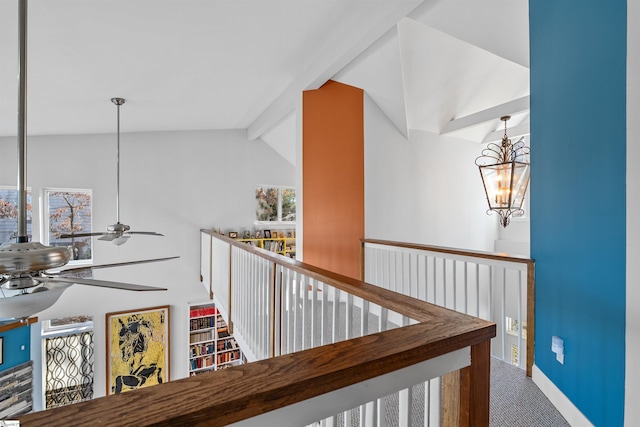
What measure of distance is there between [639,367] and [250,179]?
20.1ft

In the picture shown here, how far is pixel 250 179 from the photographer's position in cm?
670

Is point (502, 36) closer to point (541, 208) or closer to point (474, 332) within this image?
point (541, 208)

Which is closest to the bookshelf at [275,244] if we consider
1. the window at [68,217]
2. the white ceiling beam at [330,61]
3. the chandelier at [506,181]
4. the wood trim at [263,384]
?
the white ceiling beam at [330,61]

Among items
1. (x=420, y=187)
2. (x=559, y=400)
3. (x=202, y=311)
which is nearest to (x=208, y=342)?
(x=202, y=311)

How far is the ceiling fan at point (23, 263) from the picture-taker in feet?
3.35

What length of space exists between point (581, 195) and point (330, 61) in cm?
262

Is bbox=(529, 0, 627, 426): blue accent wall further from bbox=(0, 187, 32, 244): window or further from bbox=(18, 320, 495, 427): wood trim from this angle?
bbox=(0, 187, 32, 244): window

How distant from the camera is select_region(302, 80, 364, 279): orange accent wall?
4113 millimetres

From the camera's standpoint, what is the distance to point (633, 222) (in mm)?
1397

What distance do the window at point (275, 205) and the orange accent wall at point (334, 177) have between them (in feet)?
9.05

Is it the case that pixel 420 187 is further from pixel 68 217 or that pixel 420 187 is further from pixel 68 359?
pixel 68 359

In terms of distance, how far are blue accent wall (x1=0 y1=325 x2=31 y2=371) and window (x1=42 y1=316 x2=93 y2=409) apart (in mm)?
240

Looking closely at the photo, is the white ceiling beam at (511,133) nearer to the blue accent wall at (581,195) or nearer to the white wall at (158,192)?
the blue accent wall at (581,195)

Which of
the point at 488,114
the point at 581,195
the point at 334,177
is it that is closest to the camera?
the point at 581,195
